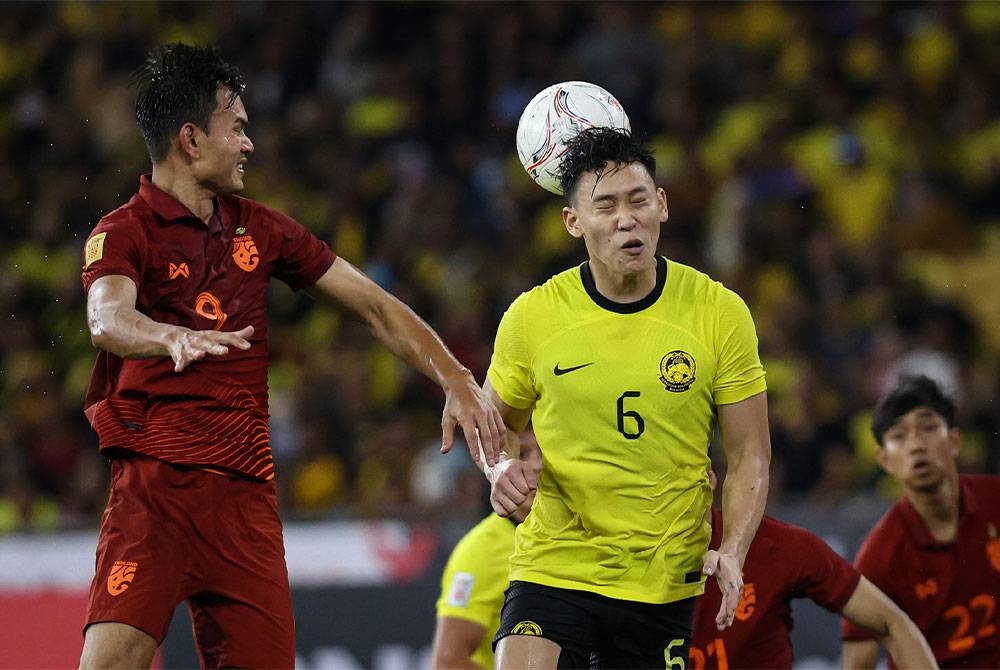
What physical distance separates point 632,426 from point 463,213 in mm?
7764

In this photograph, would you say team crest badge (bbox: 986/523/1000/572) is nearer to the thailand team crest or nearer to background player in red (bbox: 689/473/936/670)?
background player in red (bbox: 689/473/936/670)

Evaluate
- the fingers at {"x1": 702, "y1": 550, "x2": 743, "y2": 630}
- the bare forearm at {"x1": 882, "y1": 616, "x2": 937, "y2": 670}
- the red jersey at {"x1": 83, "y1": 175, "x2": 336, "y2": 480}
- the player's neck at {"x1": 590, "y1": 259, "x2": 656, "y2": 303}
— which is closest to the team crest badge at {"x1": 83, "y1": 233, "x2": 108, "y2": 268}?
the red jersey at {"x1": 83, "y1": 175, "x2": 336, "y2": 480}

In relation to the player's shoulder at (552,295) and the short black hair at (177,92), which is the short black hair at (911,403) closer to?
the player's shoulder at (552,295)

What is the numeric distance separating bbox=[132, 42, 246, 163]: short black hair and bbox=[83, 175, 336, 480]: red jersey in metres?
0.18

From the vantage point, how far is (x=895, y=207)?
37.4ft

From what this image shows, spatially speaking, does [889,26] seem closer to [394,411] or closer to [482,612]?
[394,411]

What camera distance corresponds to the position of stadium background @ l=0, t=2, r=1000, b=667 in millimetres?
9570

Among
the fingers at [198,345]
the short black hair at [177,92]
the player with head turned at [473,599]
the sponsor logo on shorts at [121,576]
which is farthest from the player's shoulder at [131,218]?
the player with head turned at [473,599]

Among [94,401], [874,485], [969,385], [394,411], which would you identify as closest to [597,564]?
[94,401]

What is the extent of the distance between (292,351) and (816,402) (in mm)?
4170

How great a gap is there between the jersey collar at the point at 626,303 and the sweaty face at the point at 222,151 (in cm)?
117

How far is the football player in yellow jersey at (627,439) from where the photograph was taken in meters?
4.92

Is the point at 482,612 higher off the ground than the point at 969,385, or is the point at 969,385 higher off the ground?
the point at 969,385

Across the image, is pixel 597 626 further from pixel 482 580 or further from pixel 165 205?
pixel 165 205
